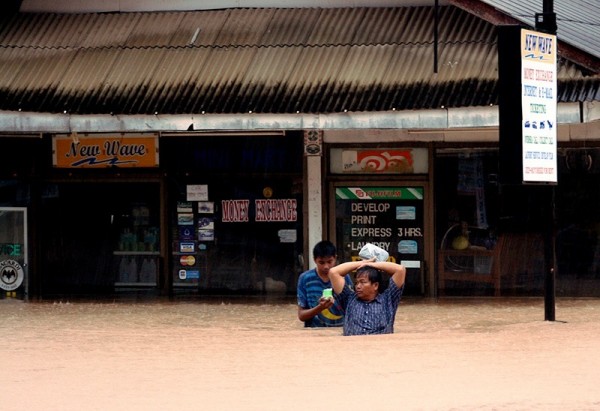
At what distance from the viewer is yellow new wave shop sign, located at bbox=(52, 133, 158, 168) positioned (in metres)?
19.0

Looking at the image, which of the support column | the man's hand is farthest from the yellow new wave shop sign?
the man's hand

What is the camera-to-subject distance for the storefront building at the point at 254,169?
17.2 metres

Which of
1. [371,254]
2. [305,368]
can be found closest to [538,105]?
[371,254]

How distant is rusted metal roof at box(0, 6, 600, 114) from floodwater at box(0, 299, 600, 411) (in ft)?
10.1

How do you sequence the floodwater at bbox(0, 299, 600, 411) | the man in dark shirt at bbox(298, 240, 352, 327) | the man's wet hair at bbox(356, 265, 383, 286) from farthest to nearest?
the man in dark shirt at bbox(298, 240, 352, 327) < the man's wet hair at bbox(356, 265, 383, 286) < the floodwater at bbox(0, 299, 600, 411)

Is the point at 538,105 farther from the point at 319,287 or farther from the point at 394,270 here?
the point at 319,287

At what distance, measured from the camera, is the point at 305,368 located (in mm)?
10633

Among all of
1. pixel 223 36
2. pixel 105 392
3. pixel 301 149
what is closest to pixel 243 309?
pixel 301 149

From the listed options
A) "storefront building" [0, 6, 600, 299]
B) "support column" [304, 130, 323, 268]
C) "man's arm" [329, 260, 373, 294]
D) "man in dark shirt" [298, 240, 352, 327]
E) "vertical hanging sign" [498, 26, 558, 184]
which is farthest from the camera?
"support column" [304, 130, 323, 268]

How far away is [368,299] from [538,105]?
3449mm

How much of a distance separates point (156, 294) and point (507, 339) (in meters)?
8.00

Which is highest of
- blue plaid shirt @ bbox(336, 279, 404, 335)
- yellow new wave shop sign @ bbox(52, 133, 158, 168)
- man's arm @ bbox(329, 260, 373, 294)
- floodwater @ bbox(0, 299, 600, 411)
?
yellow new wave shop sign @ bbox(52, 133, 158, 168)

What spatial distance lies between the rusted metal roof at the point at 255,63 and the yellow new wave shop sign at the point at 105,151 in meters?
1.30

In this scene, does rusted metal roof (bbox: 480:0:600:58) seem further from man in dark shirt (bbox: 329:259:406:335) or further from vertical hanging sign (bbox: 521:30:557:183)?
man in dark shirt (bbox: 329:259:406:335)
